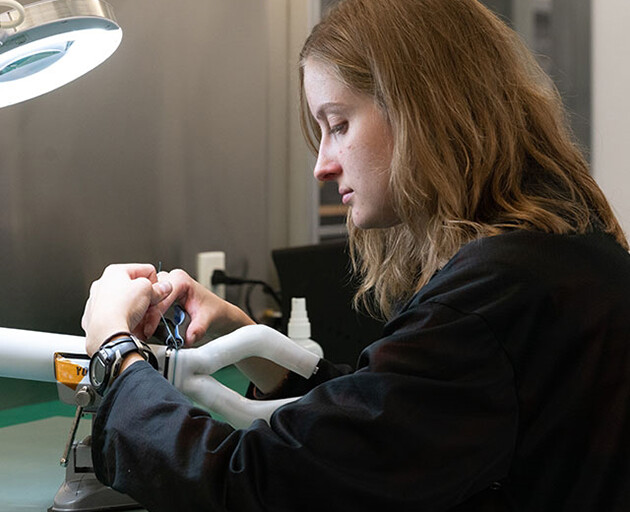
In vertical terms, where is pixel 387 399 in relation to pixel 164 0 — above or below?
below

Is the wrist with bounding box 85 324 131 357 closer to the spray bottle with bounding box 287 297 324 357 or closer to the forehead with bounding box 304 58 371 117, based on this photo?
the forehead with bounding box 304 58 371 117

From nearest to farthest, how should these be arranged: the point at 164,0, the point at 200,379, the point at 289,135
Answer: the point at 200,379
the point at 164,0
the point at 289,135

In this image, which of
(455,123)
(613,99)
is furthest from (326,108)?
(613,99)

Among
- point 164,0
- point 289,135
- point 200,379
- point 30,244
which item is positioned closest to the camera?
point 200,379

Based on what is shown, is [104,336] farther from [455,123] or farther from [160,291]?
[455,123]

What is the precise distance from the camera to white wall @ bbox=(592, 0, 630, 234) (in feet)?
5.48

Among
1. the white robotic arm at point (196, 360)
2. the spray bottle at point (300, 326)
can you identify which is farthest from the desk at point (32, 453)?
the spray bottle at point (300, 326)

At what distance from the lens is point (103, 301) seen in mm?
857

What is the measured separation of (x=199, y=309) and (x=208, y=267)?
1.67 feet

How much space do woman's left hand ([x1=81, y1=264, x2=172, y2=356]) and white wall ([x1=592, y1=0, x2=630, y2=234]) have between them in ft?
3.46

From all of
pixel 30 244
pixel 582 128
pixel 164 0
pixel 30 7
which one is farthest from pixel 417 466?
pixel 582 128

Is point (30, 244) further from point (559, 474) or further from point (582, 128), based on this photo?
point (582, 128)

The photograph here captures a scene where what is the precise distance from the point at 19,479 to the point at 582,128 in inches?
50.7

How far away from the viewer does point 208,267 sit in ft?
5.05
